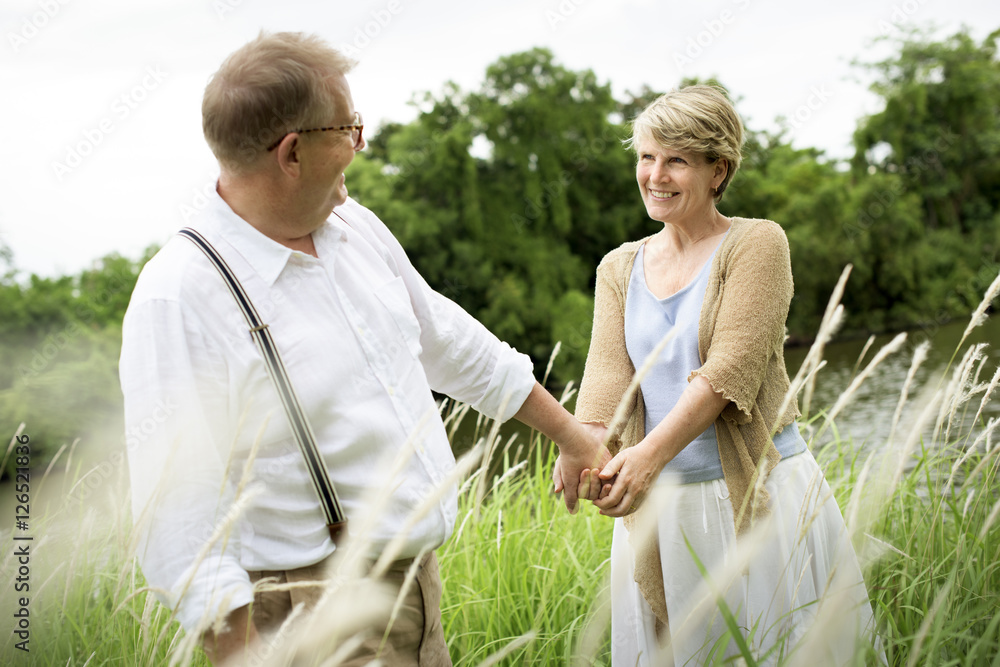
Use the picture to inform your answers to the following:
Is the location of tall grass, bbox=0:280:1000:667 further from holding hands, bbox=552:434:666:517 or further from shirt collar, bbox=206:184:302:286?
shirt collar, bbox=206:184:302:286

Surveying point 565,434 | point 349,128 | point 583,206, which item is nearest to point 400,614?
point 565,434

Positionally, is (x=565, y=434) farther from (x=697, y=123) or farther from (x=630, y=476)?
(x=697, y=123)

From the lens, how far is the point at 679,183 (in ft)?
6.72

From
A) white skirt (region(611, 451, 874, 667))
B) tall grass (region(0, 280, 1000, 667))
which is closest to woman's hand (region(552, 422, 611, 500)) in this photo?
white skirt (region(611, 451, 874, 667))

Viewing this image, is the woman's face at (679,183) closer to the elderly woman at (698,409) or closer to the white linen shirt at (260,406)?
the elderly woman at (698,409)

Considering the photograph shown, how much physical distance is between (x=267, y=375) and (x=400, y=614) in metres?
0.59

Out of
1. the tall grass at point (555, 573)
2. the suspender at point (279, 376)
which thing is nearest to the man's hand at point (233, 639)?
the suspender at point (279, 376)

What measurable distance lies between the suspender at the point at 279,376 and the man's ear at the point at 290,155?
8.1 inches

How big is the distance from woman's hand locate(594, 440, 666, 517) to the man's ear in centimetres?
113

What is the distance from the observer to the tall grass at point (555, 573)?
168 centimetres

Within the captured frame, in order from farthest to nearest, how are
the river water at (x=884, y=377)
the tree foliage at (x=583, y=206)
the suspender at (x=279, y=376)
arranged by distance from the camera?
the tree foliage at (x=583, y=206) < the river water at (x=884, y=377) < the suspender at (x=279, y=376)

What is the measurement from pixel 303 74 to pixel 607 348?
1214 millimetres

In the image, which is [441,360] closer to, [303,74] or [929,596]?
[303,74]

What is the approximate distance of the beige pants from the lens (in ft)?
4.52
